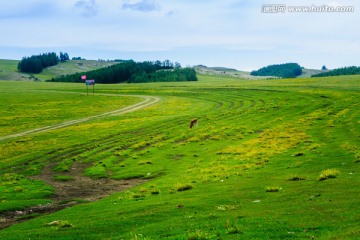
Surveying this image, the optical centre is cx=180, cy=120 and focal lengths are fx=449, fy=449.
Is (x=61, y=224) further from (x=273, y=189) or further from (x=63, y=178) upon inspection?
(x=63, y=178)

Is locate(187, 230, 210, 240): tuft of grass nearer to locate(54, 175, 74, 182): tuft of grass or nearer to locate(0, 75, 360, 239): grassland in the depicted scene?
locate(0, 75, 360, 239): grassland

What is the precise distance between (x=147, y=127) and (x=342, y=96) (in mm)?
50323

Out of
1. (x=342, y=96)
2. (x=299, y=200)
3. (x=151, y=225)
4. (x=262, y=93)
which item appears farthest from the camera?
(x=262, y=93)

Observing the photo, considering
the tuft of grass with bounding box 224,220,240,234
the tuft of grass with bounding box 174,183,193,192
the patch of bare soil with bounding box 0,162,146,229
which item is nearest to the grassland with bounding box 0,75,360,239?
the tuft of grass with bounding box 224,220,240,234

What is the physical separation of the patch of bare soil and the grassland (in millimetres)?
409

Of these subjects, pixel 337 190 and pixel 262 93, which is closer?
pixel 337 190

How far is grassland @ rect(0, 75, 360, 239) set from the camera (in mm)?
17453

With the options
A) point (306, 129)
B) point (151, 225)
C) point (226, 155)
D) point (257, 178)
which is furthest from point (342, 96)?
point (151, 225)

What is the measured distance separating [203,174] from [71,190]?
1017 cm

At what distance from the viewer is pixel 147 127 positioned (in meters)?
72.1

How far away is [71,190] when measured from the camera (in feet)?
113

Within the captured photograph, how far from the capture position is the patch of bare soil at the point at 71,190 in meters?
26.3

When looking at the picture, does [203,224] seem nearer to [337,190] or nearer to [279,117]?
[337,190]

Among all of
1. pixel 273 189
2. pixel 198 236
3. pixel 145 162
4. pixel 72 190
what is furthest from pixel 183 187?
pixel 145 162
